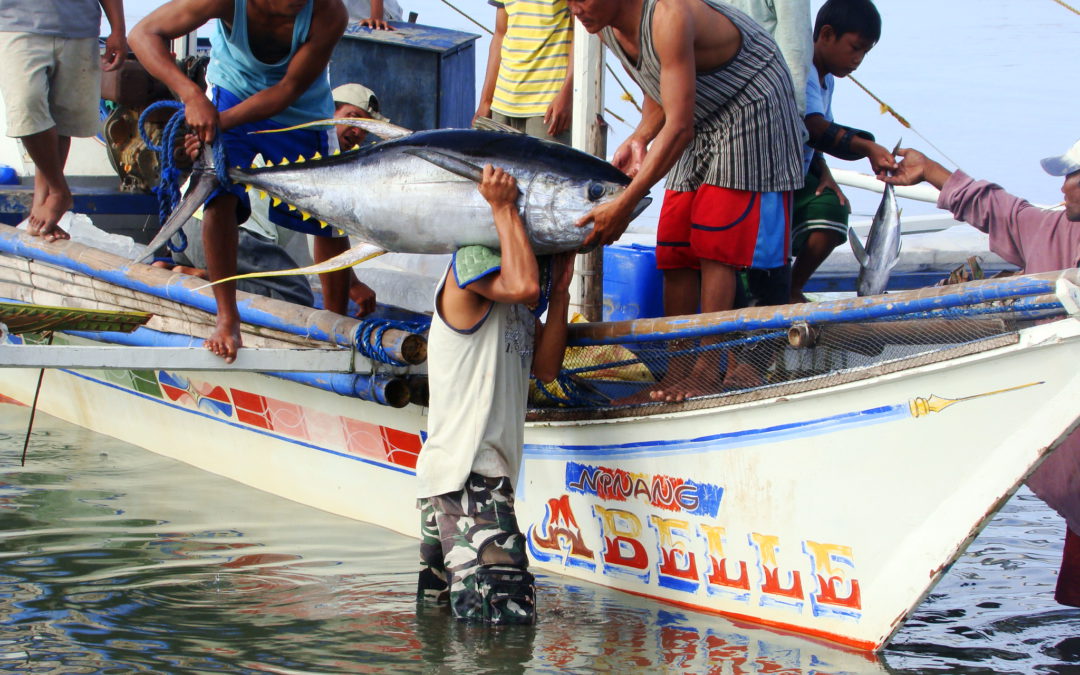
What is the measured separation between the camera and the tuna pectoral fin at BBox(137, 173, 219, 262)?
4.18 m

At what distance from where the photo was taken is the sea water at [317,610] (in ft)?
12.0

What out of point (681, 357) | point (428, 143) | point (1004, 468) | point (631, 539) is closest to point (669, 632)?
point (631, 539)

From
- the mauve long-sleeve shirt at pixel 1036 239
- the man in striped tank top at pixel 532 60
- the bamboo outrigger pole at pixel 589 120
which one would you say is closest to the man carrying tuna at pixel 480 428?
the bamboo outrigger pole at pixel 589 120

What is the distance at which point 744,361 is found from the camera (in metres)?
3.70

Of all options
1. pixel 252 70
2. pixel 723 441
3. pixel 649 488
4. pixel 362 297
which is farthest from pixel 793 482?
pixel 252 70

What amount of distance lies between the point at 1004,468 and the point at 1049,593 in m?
1.80

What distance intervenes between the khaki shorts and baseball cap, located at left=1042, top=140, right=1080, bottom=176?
4.20 metres

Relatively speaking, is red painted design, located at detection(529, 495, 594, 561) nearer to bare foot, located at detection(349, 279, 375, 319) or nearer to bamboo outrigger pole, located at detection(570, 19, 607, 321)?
bamboo outrigger pole, located at detection(570, 19, 607, 321)

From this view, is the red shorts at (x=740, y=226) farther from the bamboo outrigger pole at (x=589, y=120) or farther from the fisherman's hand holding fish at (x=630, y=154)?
the bamboo outrigger pole at (x=589, y=120)

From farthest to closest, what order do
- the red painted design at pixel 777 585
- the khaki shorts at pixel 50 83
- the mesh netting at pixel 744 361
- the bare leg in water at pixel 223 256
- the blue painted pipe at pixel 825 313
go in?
the khaki shorts at pixel 50 83, the bare leg in water at pixel 223 256, the red painted design at pixel 777 585, the mesh netting at pixel 744 361, the blue painted pipe at pixel 825 313

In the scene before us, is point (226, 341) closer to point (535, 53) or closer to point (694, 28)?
point (694, 28)

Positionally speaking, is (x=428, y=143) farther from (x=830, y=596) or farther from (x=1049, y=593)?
(x=1049, y=593)

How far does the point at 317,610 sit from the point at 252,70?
6.50ft

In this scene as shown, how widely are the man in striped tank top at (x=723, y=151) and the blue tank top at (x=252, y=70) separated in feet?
4.10
